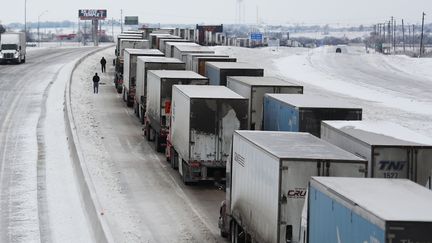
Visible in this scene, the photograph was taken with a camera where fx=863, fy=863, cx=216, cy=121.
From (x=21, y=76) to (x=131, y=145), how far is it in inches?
1573

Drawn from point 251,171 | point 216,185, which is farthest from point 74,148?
point 251,171

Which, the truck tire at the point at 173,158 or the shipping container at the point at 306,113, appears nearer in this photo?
the shipping container at the point at 306,113

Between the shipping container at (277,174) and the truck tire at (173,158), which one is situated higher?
the shipping container at (277,174)

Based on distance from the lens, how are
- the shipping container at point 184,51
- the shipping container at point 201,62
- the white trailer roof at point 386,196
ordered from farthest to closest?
the shipping container at point 184,51 → the shipping container at point 201,62 → the white trailer roof at point 386,196

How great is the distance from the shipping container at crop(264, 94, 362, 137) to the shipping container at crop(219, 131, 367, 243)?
14.9 feet

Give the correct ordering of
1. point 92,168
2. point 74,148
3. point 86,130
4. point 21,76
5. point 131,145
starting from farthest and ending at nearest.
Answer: point 21,76 < point 86,130 < point 131,145 < point 74,148 < point 92,168

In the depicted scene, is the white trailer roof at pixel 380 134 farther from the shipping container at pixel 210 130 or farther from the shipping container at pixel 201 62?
the shipping container at pixel 201 62

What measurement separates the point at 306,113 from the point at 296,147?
6.73 m

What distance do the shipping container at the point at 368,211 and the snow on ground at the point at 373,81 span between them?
2606cm

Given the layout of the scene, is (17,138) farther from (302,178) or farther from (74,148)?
(302,178)

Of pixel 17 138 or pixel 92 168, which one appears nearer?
pixel 92 168

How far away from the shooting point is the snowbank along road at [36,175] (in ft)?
73.8

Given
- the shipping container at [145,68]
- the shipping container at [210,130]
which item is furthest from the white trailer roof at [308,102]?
the shipping container at [145,68]

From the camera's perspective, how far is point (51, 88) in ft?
211
